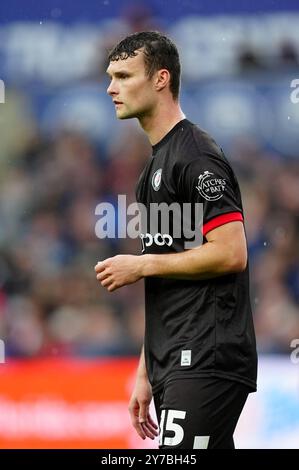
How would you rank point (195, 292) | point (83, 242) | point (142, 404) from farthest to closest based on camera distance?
point (83, 242) < point (142, 404) < point (195, 292)

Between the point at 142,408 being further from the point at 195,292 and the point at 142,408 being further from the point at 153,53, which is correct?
the point at 153,53

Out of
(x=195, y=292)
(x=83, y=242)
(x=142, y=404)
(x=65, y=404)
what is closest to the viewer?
(x=195, y=292)

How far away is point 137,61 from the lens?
14.1 ft

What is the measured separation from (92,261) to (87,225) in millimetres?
282

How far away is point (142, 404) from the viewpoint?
4.40m

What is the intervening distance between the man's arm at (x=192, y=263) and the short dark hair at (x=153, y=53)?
733 millimetres

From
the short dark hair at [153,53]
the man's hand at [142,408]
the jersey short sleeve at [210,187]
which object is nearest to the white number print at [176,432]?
the man's hand at [142,408]

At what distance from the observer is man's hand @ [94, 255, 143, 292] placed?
12.9 ft

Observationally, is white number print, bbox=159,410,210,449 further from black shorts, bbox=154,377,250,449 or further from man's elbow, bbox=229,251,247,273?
man's elbow, bbox=229,251,247,273

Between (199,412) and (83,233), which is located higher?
(83,233)

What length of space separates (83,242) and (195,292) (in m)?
4.16

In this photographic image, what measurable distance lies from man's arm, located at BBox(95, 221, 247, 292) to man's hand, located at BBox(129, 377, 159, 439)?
64 centimetres

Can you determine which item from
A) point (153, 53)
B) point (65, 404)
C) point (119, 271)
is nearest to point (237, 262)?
point (119, 271)
